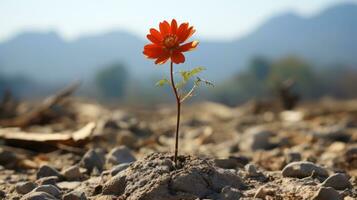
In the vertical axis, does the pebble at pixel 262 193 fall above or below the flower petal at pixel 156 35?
below

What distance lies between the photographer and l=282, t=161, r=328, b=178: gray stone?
396 cm

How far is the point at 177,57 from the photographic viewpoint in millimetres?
3359

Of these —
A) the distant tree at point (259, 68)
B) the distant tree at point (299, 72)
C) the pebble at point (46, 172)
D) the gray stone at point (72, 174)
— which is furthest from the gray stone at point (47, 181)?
the distant tree at point (259, 68)

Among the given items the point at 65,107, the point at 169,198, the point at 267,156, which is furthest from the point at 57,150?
the point at 65,107

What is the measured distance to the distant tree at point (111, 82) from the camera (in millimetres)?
118506

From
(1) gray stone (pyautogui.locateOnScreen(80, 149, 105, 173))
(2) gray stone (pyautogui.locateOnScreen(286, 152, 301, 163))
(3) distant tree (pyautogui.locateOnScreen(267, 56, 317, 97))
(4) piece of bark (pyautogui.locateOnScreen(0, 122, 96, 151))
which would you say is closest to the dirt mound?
(1) gray stone (pyautogui.locateOnScreen(80, 149, 105, 173))

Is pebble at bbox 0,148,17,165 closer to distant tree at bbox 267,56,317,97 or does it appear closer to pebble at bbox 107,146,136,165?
pebble at bbox 107,146,136,165

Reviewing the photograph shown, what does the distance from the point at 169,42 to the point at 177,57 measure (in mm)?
107

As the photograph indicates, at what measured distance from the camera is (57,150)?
6395mm

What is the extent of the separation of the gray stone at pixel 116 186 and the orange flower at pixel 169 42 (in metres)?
0.78

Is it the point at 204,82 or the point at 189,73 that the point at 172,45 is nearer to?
the point at 189,73

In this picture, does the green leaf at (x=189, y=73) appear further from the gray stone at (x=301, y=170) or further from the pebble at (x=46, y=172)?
the pebble at (x=46, y=172)

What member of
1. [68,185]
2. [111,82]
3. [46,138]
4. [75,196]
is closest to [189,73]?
[75,196]

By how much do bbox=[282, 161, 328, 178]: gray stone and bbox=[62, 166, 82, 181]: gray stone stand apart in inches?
65.6
